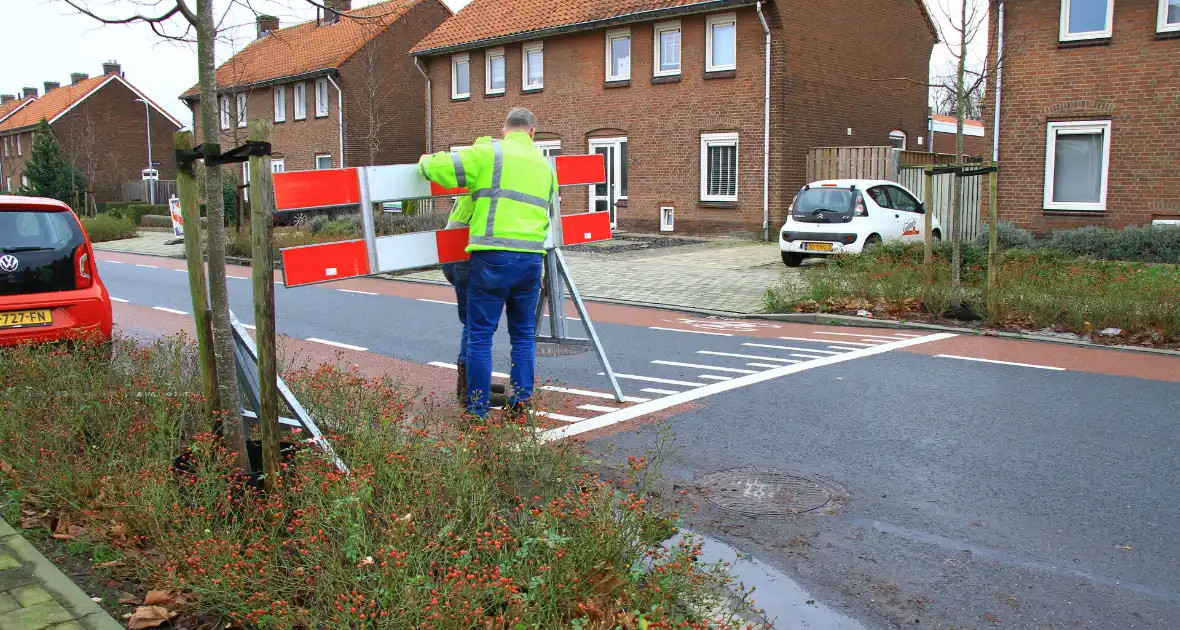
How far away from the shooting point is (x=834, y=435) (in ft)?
21.7

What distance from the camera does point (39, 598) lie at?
12.1 ft

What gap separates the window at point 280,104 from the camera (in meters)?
41.8

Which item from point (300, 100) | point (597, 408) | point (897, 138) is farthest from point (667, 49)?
point (597, 408)

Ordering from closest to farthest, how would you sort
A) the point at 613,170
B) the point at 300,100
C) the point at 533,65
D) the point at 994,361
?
the point at 994,361 < the point at 613,170 < the point at 533,65 < the point at 300,100

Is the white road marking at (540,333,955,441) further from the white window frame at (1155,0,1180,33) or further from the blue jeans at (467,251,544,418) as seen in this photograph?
the white window frame at (1155,0,1180,33)

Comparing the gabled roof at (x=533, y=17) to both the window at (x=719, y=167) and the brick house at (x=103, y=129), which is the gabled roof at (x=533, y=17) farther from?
the brick house at (x=103, y=129)

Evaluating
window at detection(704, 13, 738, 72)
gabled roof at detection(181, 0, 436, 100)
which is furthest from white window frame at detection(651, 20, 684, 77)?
gabled roof at detection(181, 0, 436, 100)

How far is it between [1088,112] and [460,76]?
19.8 meters

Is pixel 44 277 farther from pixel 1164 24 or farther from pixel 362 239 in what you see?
pixel 1164 24

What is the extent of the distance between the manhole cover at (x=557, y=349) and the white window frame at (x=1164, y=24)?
15.8 m

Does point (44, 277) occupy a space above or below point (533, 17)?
below

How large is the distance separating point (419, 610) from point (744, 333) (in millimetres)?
8622

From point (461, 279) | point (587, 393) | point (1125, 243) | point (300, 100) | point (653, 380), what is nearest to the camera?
point (461, 279)

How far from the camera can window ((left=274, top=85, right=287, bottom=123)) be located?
41750 millimetres
